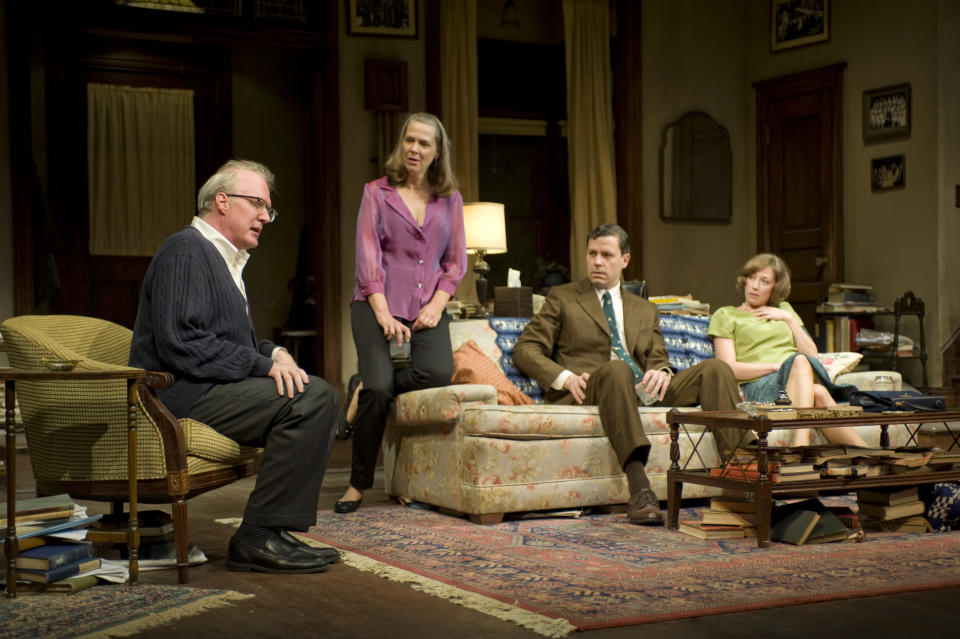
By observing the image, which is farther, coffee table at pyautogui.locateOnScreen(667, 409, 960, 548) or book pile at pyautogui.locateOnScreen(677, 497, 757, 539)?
book pile at pyautogui.locateOnScreen(677, 497, 757, 539)

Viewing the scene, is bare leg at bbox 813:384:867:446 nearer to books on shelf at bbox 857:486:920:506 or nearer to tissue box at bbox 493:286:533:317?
books on shelf at bbox 857:486:920:506

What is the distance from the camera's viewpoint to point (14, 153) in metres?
7.66

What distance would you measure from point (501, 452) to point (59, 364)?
168 centimetres

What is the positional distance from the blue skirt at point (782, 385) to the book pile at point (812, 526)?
1058 mm

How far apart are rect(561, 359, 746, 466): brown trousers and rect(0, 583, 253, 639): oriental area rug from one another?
5.83ft

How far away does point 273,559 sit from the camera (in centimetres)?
317

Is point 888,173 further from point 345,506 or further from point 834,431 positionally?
point 345,506

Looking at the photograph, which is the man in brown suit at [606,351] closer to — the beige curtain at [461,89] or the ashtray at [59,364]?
the ashtray at [59,364]

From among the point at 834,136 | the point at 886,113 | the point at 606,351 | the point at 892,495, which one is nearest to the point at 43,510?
the point at 606,351

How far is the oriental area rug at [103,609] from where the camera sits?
8.29 ft

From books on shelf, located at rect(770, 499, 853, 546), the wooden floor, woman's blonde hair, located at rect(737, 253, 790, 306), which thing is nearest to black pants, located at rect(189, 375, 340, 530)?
the wooden floor

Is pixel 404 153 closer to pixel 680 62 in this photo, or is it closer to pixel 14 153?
pixel 14 153

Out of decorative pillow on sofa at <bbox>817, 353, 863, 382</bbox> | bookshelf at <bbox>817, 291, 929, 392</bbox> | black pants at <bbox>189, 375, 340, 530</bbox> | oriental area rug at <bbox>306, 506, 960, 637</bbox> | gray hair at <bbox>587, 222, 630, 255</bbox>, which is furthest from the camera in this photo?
bookshelf at <bbox>817, 291, 929, 392</bbox>

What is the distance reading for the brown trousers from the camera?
4183mm
